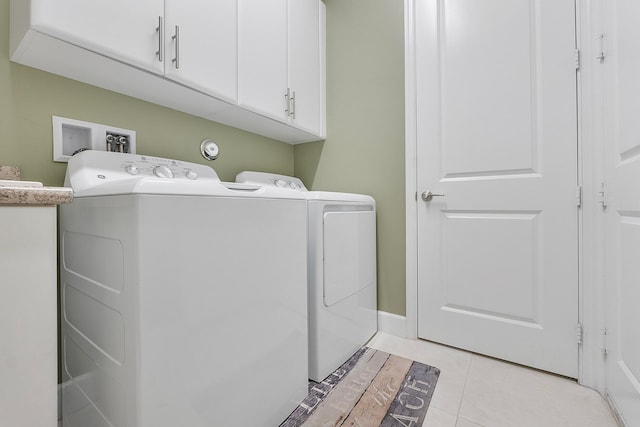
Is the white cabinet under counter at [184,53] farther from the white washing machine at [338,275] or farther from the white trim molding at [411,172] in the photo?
the white trim molding at [411,172]

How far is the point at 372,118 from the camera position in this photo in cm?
189

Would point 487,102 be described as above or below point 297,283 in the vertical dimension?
above

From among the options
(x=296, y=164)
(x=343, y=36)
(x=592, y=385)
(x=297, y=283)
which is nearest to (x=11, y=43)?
(x=297, y=283)

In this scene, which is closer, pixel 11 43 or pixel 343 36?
pixel 11 43

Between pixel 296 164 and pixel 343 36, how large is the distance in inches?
37.1

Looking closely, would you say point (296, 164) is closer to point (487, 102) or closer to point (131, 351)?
point (487, 102)

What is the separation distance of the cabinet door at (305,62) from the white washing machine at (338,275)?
50cm

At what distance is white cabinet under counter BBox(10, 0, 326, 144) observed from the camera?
3.04 feet

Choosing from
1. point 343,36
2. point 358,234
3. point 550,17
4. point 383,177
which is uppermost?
point 343,36

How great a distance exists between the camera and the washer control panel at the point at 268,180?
1.74 metres

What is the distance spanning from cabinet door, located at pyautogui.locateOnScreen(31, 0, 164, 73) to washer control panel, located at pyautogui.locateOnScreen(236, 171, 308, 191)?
725 mm

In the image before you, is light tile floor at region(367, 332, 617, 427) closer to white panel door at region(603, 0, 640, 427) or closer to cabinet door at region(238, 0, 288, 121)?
white panel door at region(603, 0, 640, 427)

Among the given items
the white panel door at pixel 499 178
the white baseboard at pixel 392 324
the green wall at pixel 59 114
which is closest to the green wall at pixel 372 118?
the white baseboard at pixel 392 324

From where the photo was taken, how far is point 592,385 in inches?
50.1
